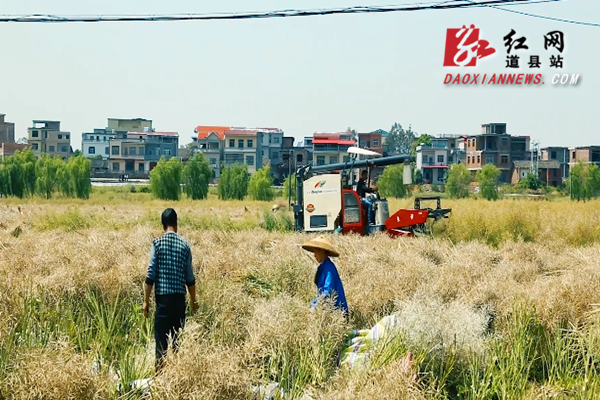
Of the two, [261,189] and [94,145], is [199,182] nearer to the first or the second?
[261,189]

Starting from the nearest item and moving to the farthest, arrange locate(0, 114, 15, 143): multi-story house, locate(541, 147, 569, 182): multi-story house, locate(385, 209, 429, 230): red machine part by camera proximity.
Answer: locate(385, 209, 429, 230): red machine part < locate(541, 147, 569, 182): multi-story house < locate(0, 114, 15, 143): multi-story house

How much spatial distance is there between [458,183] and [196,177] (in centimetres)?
2304

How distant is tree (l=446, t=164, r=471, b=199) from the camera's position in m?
69.7

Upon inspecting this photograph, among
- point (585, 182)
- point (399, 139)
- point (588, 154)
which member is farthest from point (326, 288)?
point (399, 139)

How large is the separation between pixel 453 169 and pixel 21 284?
65.1 metres

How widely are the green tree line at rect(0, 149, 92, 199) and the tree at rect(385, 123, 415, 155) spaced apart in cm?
8403

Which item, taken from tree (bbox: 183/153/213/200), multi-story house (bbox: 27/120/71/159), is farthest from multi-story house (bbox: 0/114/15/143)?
tree (bbox: 183/153/213/200)

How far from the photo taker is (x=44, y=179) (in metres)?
64.8

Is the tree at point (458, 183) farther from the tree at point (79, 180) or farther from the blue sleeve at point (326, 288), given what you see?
the blue sleeve at point (326, 288)

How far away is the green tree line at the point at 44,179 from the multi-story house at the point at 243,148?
29412 millimetres

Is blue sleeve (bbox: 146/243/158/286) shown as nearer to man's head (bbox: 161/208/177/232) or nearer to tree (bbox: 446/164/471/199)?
man's head (bbox: 161/208/177/232)

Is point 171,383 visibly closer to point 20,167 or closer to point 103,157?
point 20,167

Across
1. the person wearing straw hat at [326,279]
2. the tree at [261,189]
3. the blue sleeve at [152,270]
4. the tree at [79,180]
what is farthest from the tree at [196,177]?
the blue sleeve at [152,270]

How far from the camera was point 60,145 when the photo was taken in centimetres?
10562
